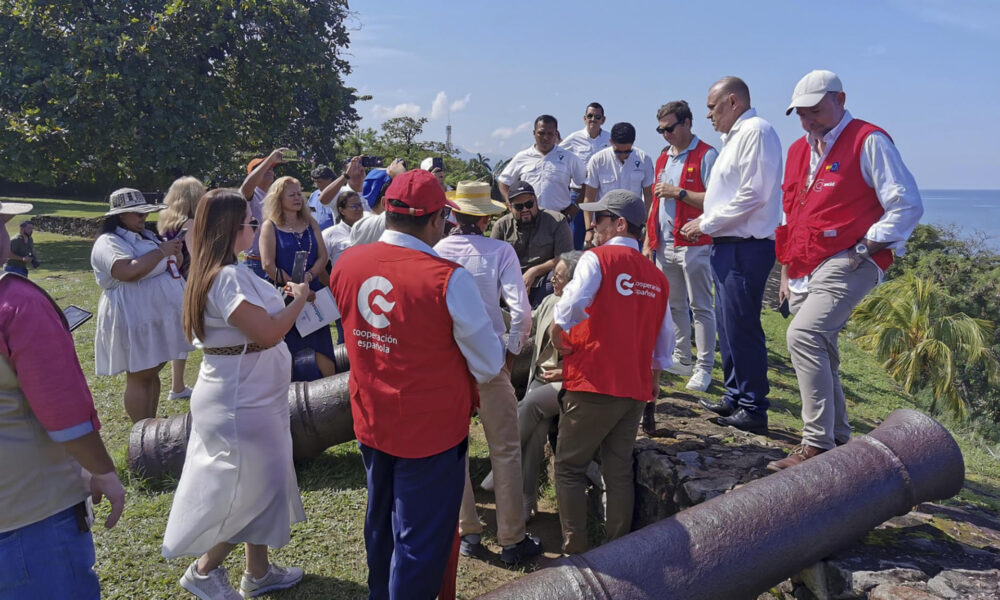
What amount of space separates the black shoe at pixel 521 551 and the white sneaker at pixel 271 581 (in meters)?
1.25

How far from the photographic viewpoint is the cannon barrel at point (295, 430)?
5.00 metres

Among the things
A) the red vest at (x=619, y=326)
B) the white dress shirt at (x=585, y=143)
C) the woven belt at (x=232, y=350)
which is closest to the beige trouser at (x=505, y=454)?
the red vest at (x=619, y=326)

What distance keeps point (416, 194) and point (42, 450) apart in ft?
5.72

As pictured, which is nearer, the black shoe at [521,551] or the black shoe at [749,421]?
the black shoe at [521,551]

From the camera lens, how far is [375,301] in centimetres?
292

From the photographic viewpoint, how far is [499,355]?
296 cm

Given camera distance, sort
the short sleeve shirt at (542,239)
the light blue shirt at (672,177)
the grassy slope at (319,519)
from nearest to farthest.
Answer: the grassy slope at (319,519)
the light blue shirt at (672,177)
the short sleeve shirt at (542,239)

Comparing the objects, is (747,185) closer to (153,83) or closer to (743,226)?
(743,226)

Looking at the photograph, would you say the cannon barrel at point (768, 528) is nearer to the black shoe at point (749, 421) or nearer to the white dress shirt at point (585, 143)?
the black shoe at point (749, 421)

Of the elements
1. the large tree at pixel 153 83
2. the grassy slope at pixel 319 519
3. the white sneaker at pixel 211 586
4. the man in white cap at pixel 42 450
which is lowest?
the grassy slope at pixel 319 519

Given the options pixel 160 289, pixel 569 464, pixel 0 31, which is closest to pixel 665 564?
pixel 569 464

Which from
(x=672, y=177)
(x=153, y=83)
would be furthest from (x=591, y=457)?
(x=153, y=83)

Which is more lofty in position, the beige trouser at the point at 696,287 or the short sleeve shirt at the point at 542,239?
the short sleeve shirt at the point at 542,239

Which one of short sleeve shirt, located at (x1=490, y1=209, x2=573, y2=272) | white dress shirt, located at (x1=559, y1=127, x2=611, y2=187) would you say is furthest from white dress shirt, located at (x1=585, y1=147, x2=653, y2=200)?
short sleeve shirt, located at (x1=490, y1=209, x2=573, y2=272)
